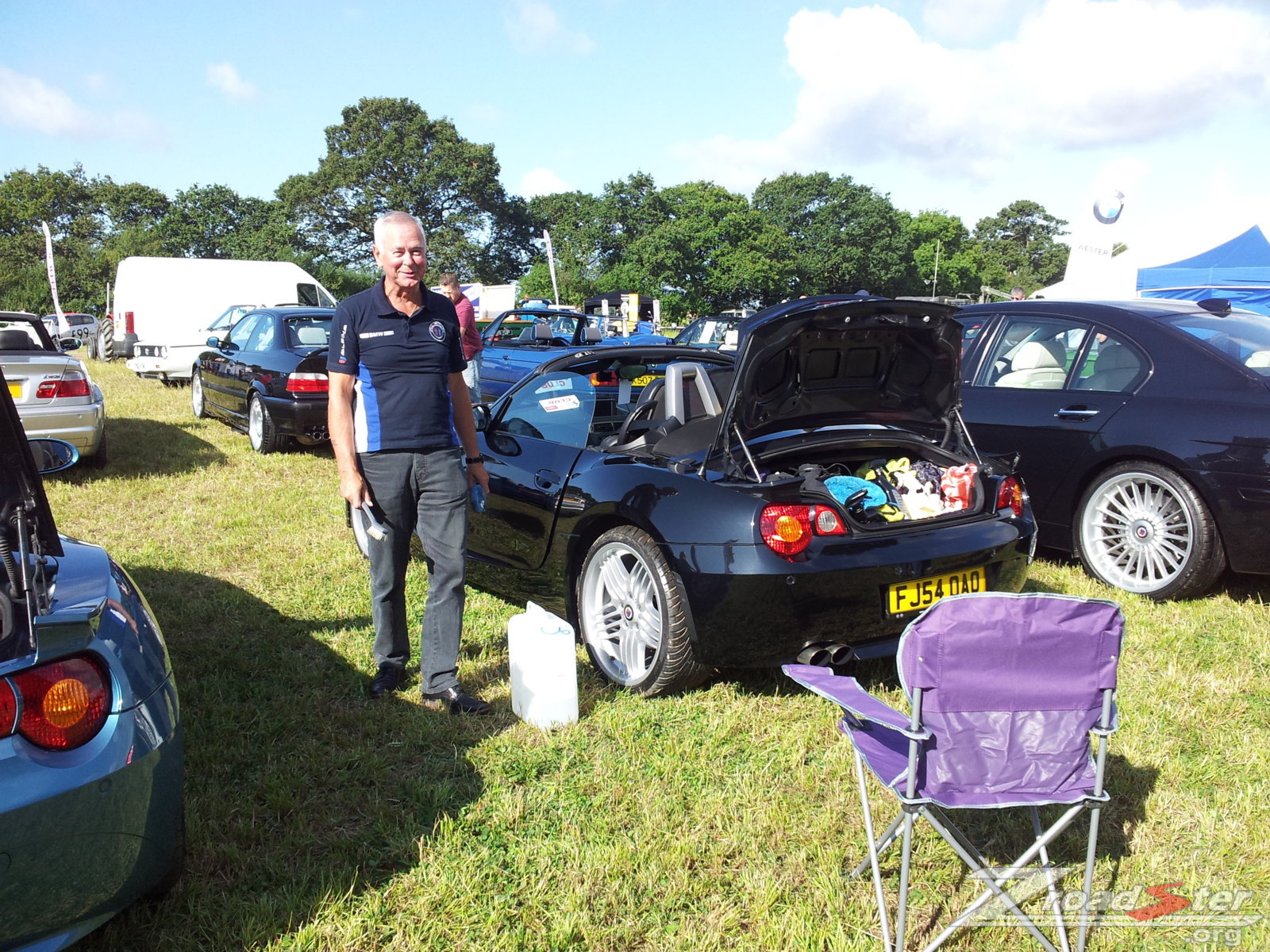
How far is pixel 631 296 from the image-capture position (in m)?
33.8

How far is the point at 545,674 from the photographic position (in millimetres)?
3330

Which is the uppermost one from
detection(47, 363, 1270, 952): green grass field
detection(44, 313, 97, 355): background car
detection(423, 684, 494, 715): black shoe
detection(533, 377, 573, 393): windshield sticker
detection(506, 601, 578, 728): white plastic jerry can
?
detection(44, 313, 97, 355): background car

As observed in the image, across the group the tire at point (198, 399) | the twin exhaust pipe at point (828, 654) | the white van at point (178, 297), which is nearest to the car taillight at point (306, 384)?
the tire at point (198, 399)

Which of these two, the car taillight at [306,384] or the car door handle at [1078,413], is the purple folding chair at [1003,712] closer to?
the car door handle at [1078,413]

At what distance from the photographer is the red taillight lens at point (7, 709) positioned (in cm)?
177

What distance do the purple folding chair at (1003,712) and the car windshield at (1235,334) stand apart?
336 centimetres

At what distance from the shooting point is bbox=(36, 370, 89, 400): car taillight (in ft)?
25.0

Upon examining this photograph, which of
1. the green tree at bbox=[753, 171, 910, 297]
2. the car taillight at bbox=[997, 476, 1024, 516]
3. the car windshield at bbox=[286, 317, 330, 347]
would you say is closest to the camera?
the car taillight at bbox=[997, 476, 1024, 516]

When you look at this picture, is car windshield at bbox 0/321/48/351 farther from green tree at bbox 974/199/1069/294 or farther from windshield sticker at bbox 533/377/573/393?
green tree at bbox 974/199/1069/294

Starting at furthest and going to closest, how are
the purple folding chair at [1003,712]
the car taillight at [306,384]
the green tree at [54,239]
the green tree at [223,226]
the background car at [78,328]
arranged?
the green tree at [223,226] < the green tree at [54,239] < the background car at [78,328] < the car taillight at [306,384] < the purple folding chair at [1003,712]

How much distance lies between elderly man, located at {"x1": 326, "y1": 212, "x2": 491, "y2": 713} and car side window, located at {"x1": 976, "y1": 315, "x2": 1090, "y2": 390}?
3.54m

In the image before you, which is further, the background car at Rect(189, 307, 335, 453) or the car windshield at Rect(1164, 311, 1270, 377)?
the background car at Rect(189, 307, 335, 453)

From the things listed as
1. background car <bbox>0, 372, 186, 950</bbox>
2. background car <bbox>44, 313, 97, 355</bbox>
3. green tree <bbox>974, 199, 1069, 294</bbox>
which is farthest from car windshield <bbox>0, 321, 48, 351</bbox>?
green tree <bbox>974, 199, 1069, 294</bbox>

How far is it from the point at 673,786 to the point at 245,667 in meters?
2.10
